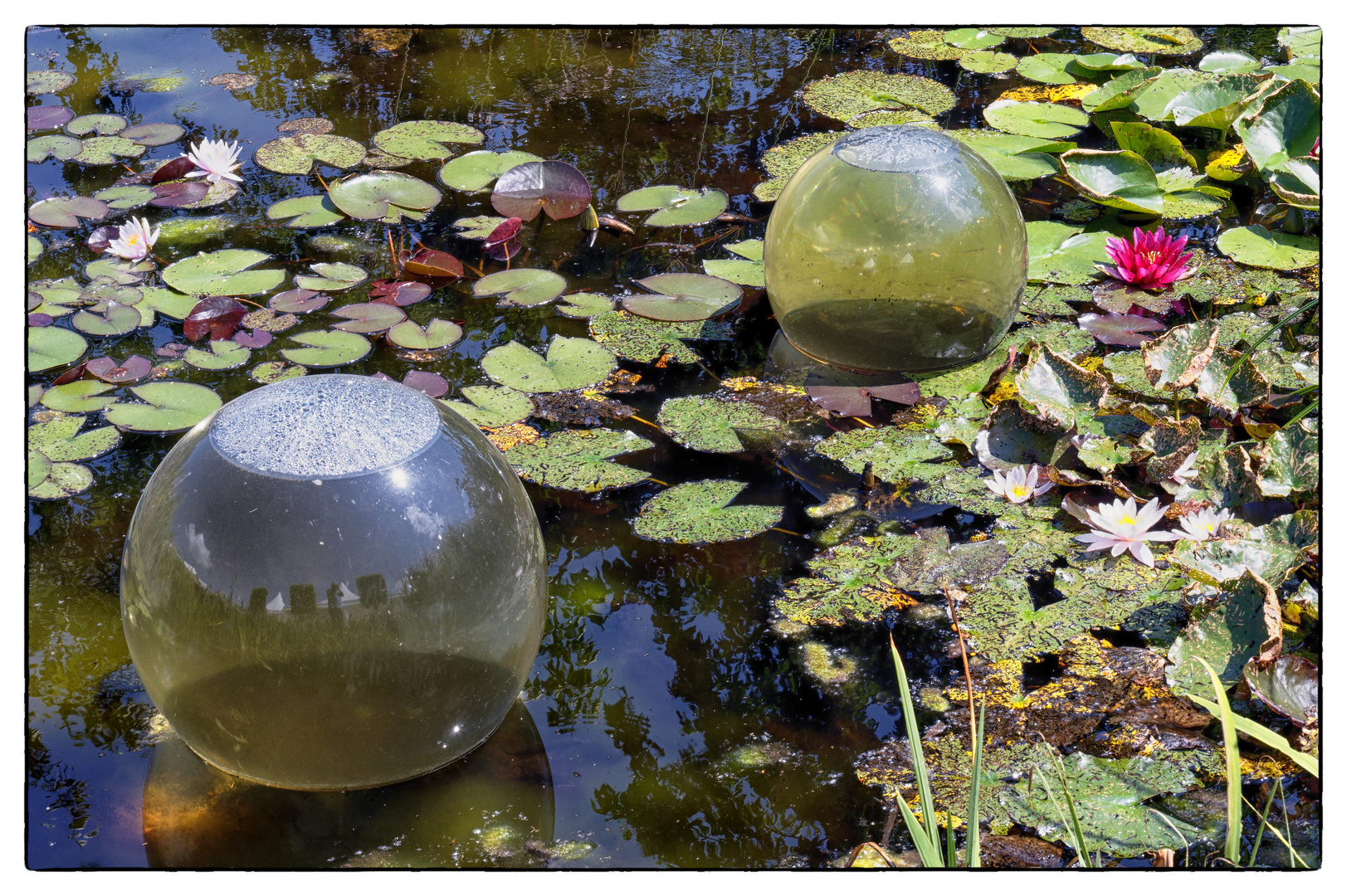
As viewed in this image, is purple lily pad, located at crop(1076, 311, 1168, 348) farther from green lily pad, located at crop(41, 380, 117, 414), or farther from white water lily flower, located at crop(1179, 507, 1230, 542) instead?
green lily pad, located at crop(41, 380, 117, 414)

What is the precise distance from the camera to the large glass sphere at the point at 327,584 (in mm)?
1826

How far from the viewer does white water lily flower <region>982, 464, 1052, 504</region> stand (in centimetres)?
277

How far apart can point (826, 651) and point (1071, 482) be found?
82 cm

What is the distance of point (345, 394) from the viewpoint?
6.40 feet

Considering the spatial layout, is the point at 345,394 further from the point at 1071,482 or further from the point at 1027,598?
the point at 1071,482

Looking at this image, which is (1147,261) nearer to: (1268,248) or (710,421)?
(1268,248)

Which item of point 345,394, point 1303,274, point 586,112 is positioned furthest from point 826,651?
point 586,112

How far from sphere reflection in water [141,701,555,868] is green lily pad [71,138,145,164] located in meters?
3.03

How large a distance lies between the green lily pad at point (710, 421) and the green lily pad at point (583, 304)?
0.55 meters

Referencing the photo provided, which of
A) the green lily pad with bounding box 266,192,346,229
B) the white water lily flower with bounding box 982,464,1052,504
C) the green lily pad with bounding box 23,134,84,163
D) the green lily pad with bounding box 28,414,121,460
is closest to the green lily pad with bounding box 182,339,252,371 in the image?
the green lily pad with bounding box 28,414,121,460

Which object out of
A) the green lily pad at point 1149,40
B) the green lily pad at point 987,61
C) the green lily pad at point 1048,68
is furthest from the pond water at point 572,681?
the green lily pad at point 1149,40

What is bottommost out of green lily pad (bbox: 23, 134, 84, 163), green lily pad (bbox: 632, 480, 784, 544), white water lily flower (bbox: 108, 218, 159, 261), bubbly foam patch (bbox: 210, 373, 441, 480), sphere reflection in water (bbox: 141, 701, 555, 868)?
sphere reflection in water (bbox: 141, 701, 555, 868)

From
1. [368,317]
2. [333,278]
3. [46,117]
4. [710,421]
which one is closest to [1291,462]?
[710,421]

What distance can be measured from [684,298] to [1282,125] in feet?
7.20
